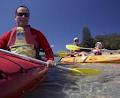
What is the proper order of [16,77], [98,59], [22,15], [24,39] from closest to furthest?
[16,77], [22,15], [24,39], [98,59]

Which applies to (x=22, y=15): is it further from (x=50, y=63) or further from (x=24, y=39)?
(x=50, y=63)

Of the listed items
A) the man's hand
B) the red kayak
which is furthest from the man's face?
the red kayak

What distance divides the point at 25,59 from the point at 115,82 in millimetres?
2499

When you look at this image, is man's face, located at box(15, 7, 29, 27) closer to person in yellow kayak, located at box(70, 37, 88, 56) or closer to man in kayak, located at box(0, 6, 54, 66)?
man in kayak, located at box(0, 6, 54, 66)

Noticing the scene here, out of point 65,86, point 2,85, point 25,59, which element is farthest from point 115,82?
point 2,85

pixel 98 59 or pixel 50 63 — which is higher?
pixel 98 59

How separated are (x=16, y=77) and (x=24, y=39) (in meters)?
2.47

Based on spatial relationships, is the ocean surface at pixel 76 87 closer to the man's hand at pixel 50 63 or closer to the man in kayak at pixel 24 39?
the man's hand at pixel 50 63

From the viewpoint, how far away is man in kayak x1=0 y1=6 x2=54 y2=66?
6.76 metres

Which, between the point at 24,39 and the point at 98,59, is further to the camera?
the point at 98,59

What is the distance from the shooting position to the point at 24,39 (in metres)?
6.93

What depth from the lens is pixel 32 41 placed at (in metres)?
6.90

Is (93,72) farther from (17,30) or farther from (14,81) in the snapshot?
(14,81)

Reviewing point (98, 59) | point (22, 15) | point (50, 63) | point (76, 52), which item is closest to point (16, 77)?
point (50, 63)
